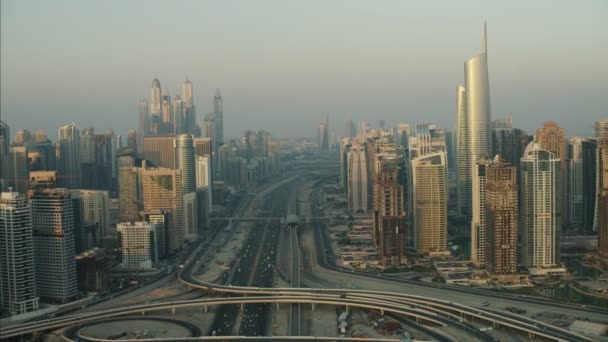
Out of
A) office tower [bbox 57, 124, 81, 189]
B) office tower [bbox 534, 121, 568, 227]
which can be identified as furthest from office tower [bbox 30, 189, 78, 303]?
office tower [bbox 534, 121, 568, 227]

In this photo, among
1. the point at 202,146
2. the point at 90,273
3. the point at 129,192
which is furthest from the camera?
the point at 202,146

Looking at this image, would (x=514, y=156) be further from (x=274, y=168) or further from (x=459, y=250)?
(x=274, y=168)

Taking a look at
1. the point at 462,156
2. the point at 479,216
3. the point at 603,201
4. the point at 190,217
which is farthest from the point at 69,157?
the point at 603,201

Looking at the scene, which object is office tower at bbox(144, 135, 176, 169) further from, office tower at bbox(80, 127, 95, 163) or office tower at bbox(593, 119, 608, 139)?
office tower at bbox(593, 119, 608, 139)

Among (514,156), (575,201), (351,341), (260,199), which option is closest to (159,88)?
(260,199)

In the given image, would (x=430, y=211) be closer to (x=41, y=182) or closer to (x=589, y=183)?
(x=589, y=183)
